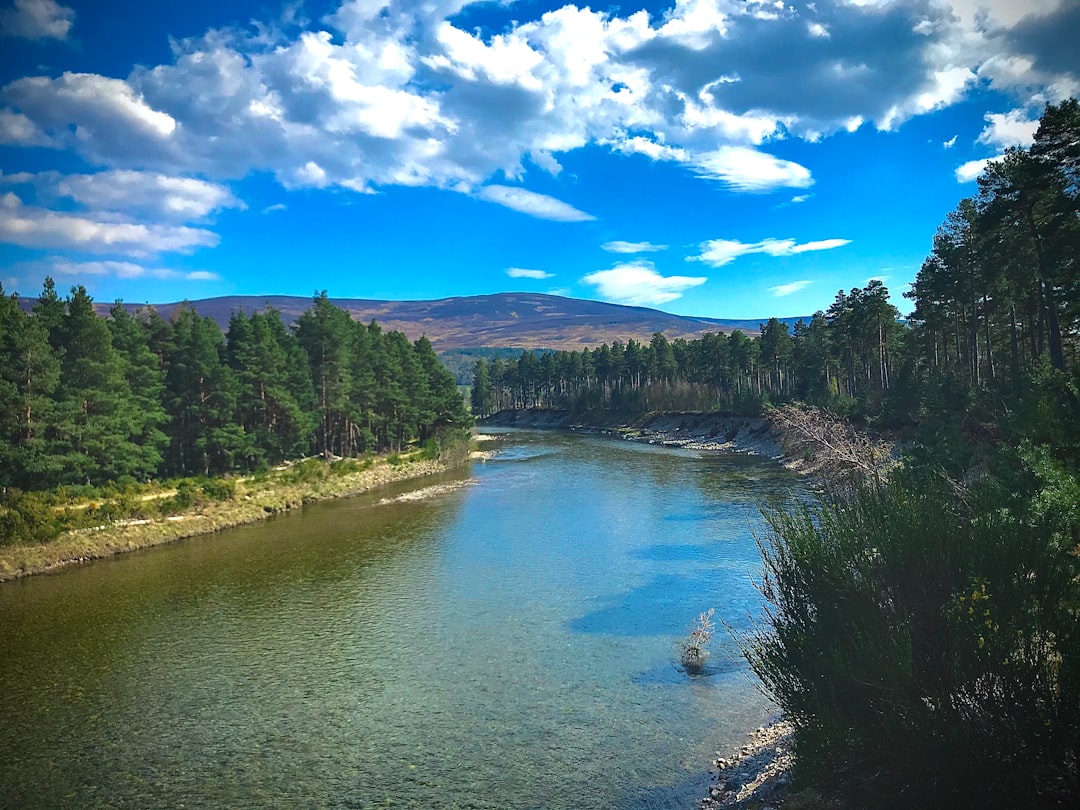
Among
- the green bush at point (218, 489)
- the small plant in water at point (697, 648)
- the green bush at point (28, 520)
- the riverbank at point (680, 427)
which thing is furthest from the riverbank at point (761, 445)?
the green bush at point (218, 489)

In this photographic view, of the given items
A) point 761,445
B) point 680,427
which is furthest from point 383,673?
point 680,427

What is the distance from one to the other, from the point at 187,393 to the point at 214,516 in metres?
14.9

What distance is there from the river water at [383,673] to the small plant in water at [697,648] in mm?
335

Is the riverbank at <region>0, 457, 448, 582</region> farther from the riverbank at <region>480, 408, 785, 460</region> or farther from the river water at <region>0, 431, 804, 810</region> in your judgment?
the riverbank at <region>480, 408, 785, 460</region>

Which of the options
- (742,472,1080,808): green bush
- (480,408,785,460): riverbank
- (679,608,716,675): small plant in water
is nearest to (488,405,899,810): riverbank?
(480,408,785,460): riverbank

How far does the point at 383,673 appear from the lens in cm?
1831

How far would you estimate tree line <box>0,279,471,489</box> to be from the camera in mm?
36781

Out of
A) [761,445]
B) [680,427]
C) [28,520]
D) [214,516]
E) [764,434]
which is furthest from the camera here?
[680,427]

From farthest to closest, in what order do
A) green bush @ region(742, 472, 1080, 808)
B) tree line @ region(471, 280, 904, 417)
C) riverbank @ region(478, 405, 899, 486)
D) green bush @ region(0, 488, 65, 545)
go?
tree line @ region(471, 280, 904, 417)
green bush @ region(0, 488, 65, 545)
riverbank @ region(478, 405, 899, 486)
green bush @ region(742, 472, 1080, 808)

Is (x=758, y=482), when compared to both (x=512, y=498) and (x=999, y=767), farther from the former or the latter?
(x=999, y=767)

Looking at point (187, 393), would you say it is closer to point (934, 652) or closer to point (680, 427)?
point (934, 652)

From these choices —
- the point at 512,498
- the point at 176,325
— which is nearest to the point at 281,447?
the point at 176,325

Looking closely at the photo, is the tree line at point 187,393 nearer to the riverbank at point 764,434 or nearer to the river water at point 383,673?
the river water at point 383,673

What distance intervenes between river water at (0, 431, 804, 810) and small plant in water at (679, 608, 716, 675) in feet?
1.10
